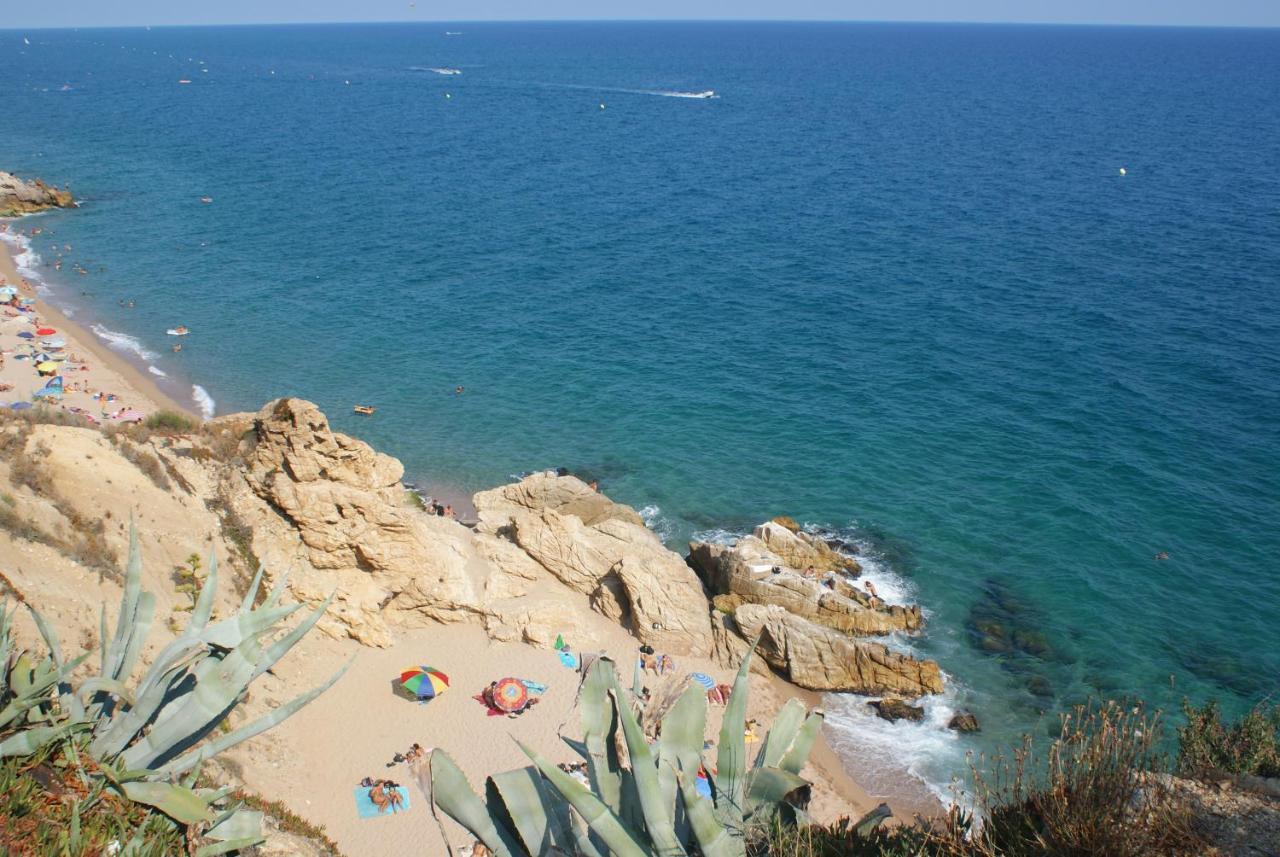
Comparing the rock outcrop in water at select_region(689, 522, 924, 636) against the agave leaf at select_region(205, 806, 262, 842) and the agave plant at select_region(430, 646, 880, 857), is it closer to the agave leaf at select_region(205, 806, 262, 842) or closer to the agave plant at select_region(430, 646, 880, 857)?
the agave leaf at select_region(205, 806, 262, 842)

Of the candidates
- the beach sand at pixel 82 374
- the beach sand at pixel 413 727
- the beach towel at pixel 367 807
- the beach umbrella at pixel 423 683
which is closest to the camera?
the beach sand at pixel 413 727

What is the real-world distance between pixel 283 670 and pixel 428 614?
171 inches

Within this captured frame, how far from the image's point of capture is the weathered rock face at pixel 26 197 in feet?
212

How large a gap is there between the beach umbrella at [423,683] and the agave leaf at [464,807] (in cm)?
1372

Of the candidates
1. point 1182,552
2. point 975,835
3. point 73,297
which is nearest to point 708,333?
point 1182,552

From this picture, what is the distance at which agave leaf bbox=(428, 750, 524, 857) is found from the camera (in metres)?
6.41

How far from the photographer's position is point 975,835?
7863 mm

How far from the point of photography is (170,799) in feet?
24.7

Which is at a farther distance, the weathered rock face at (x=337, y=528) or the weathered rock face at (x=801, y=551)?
the weathered rock face at (x=801, y=551)

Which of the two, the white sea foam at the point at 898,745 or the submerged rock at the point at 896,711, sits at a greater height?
the submerged rock at the point at 896,711

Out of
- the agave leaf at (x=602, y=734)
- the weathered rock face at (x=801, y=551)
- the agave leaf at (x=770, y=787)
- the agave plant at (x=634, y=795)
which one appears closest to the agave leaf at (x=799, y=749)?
the agave plant at (x=634, y=795)

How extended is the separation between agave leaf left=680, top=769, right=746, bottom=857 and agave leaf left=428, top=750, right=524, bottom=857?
4.56 feet

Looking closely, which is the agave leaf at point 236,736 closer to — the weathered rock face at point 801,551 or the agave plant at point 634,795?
the agave plant at point 634,795

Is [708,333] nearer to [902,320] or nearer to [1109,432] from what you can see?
[902,320]
